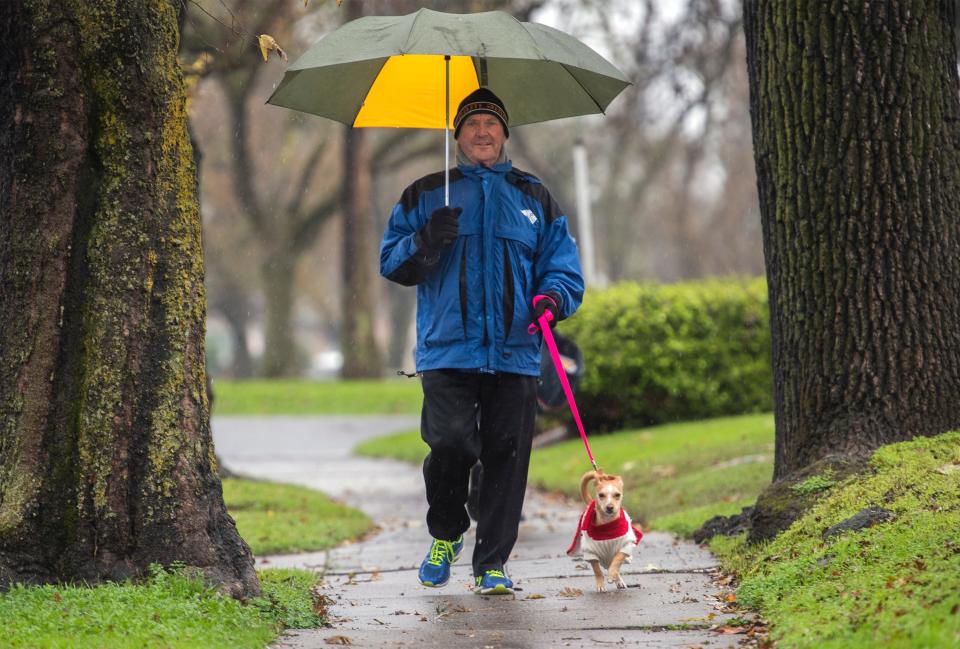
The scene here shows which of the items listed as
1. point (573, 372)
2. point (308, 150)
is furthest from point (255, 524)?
point (308, 150)

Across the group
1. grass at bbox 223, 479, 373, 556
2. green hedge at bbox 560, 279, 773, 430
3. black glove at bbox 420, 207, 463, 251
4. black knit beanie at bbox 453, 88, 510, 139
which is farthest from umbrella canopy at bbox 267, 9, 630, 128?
green hedge at bbox 560, 279, 773, 430

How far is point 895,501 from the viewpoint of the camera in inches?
223

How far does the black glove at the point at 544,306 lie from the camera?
5.84 m

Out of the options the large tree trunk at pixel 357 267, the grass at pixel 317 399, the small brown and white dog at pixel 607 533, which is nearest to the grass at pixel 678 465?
the small brown and white dog at pixel 607 533

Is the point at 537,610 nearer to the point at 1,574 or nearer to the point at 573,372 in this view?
the point at 1,574

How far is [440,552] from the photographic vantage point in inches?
246

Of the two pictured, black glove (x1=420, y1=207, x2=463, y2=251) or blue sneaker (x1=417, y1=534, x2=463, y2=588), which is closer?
black glove (x1=420, y1=207, x2=463, y2=251)

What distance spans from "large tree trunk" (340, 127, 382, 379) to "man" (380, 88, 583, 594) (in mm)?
22703

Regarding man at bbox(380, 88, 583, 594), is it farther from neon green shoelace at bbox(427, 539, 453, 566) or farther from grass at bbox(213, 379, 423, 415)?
grass at bbox(213, 379, 423, 415)

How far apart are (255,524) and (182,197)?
416cm

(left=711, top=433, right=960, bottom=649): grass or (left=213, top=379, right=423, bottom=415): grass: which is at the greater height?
(left=711, top=433, right=960, bottom=649): grass

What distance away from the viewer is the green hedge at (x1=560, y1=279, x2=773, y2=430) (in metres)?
14.5

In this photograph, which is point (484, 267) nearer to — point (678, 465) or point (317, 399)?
point (678, 465)

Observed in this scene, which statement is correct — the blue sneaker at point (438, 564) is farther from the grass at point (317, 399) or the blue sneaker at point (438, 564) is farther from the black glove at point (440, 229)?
the grass at point (317, 399)
